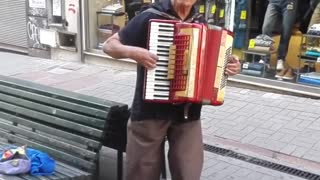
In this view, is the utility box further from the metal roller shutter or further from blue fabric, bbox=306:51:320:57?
blue fabric, bbox=306:51:320:57

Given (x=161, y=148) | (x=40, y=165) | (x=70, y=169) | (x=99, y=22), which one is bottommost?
(x=70, y=169)

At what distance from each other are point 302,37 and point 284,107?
1241 mm

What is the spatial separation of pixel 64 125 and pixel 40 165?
59 centimetres

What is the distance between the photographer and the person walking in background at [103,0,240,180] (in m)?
2.75

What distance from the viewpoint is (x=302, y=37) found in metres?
6.42

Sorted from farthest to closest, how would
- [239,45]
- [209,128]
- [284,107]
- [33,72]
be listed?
[33,72] → [239,45] → [284,107] → [209,128]

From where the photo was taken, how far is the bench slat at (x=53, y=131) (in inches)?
130

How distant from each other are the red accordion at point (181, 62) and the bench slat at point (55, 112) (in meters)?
0.82

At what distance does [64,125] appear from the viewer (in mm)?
3496

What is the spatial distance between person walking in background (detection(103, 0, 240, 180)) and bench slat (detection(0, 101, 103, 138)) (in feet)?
1.47

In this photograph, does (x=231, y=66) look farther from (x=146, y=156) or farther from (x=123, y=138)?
(x=123, y=138)

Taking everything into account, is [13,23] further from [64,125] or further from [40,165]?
[40,165]

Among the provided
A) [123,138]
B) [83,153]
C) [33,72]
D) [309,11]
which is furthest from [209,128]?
[33,72]

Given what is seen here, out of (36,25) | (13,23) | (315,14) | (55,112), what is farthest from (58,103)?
(13,23)
